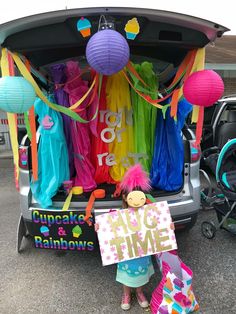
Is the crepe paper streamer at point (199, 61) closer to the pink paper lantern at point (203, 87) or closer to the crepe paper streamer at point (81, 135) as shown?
the pink paper lantern at point (203, 87)

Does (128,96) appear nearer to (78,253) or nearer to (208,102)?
(208,102)

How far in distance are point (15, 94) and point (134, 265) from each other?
151 cm

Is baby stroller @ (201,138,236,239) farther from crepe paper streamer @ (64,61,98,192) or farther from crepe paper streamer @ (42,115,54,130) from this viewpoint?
crepe paper streamer @ (42,115,54,130)

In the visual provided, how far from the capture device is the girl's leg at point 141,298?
2.32 m

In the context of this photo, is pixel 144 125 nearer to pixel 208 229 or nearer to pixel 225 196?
pixel 225 196

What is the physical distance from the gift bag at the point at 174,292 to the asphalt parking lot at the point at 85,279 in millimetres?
192

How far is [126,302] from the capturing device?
7.70 ft

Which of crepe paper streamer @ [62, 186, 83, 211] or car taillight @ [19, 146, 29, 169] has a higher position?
car taillight @ [19, 146, 29, 169]

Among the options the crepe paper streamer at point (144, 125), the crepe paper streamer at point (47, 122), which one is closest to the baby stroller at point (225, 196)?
the crepe paper streamer at point (144, 125)

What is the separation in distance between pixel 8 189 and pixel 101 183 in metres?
3.13

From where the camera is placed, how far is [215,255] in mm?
3045

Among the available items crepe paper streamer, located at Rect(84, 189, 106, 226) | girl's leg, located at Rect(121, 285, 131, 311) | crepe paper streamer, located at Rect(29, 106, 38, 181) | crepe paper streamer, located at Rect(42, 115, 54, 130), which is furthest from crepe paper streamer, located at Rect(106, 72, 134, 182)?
girl's leg, located at Rect(121, 285, 131, 311)

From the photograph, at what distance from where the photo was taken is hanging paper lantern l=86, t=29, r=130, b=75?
1.79m

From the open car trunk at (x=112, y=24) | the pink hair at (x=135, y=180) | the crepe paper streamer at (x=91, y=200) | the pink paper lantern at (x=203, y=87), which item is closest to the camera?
the open car trunk at (x=112, y=24)
